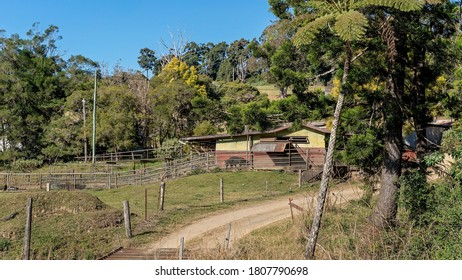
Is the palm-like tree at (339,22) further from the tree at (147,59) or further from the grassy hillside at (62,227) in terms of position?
the tree at (147,59)

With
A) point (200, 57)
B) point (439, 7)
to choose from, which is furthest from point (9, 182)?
point (200, 57)

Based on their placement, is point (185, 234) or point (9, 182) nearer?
point (185, 234)

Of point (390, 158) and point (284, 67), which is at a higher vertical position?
point (284, 67)

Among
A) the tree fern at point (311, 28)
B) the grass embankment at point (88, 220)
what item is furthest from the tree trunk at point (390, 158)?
the grass embankment at point (88, 220)

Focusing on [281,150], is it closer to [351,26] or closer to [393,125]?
[393,125]

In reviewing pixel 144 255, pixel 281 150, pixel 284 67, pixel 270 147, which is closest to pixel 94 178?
pixel 270 147

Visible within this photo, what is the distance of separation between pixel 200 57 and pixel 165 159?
67970 mm

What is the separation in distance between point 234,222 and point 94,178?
20310mm

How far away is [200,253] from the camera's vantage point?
8711 millimetres

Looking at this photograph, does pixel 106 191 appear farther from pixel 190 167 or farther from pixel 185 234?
pixel 185 234

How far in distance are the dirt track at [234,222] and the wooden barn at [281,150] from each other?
1350cm

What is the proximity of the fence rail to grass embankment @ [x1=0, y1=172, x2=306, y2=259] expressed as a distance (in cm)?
850

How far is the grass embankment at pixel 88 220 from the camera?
12.7 m

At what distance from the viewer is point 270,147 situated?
33.6 m
